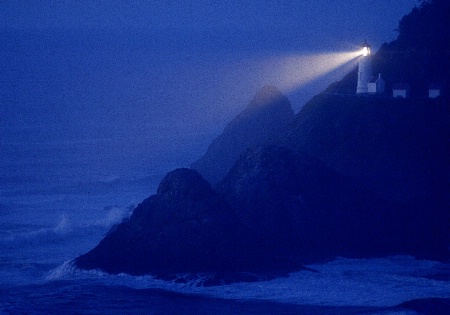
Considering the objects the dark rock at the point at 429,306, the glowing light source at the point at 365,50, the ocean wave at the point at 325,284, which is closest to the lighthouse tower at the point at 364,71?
the glowing light source at the point at 365,50

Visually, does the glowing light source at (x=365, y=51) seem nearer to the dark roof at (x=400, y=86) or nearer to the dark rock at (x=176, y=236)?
the dark roof at (x=400, y=86)

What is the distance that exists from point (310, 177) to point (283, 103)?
17.1 m

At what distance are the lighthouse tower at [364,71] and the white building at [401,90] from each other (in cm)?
208

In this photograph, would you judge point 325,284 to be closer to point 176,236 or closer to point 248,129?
point 176,236

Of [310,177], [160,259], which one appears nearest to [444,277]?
[310,177]

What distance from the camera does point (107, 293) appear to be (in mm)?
23922

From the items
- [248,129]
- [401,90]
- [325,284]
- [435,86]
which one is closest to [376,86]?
[401,90]

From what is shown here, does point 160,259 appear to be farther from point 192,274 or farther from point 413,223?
point 413,223

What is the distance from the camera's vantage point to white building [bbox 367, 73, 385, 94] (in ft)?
127

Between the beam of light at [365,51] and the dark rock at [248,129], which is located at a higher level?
the beam of light at [365,51]

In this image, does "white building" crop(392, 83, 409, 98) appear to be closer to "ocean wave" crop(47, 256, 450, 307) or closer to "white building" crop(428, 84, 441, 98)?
"white building" crop(428, 84, 441, 98)

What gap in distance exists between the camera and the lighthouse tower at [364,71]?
39.6m

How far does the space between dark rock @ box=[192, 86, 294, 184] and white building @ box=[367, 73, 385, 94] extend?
26.4 ft

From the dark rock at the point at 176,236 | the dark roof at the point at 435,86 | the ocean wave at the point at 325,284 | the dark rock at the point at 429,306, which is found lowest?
the dark rock at the point at 429,306
